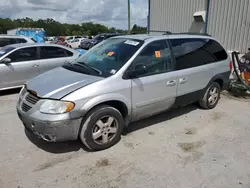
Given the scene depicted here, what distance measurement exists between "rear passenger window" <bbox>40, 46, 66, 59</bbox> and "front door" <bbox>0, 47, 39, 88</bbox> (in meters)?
0.24

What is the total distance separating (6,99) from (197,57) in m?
4.99

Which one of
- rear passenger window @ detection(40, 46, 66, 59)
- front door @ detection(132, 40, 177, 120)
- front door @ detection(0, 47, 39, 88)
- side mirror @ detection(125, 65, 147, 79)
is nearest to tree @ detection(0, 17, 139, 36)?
rear passenger window @ detection(40, 46, 66, 59)

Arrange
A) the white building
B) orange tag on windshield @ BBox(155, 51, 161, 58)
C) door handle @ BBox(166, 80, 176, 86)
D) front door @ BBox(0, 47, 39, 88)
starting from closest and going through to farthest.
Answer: orange tag on windshield @ BBox(155, 51, 161, 58)
door handle @ BBox(166, 80, 176, 86)
front door @ BBox(0, 47, 39, 88)
the white building

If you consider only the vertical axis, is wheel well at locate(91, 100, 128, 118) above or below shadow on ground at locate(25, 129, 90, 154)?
above

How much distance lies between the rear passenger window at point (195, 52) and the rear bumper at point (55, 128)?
2.21 m

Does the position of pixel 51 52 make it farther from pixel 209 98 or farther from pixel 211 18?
pixel 211 18

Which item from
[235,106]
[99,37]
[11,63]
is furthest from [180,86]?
[99,37]

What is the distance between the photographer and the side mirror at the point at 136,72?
11.0 feet

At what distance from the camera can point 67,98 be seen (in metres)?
2.86

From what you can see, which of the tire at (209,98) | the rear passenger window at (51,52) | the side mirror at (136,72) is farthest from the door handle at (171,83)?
the rear passenger window at (51,52)

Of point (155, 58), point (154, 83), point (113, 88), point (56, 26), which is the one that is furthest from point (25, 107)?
point (56, 26)

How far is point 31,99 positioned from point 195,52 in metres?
3.27

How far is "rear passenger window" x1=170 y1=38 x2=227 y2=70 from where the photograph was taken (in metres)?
4.09

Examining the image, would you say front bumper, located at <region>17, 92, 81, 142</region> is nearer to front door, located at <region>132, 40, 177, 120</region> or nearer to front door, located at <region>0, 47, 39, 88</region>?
front door, located at <region>132, 40, 177, 120</region>
